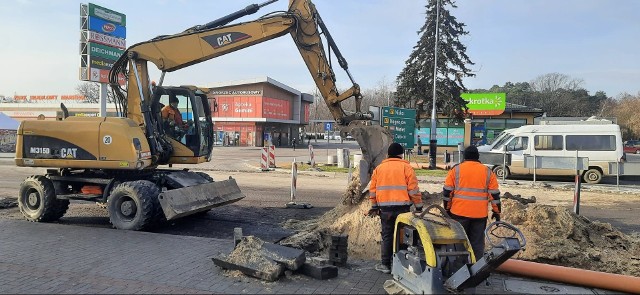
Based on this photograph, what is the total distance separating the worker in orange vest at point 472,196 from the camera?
223 inches

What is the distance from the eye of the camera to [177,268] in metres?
6.19

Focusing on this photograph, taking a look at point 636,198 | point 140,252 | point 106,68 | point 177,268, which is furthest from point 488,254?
point 106,68

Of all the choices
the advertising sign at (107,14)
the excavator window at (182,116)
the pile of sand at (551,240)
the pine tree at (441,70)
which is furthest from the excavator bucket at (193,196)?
the pine tree at (441,70)

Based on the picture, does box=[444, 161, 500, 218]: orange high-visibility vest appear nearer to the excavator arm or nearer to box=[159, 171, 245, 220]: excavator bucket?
the excavator arm

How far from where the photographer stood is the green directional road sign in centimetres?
2127

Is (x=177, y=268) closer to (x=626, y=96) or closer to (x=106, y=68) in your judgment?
(x=106, y=68)

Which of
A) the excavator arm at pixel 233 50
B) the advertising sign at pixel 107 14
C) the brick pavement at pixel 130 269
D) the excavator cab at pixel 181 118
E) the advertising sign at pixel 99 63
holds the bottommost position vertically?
the brick pavement at pixel 130 269

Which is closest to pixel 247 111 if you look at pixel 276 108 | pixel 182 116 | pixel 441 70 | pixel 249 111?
pixel 249 111

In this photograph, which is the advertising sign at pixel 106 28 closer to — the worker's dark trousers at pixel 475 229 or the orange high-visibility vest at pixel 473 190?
the orange high-visibility vest at pixel 473 190

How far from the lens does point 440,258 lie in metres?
4.96

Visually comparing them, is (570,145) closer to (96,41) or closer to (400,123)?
(400,123)

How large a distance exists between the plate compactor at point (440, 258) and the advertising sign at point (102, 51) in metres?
23.3

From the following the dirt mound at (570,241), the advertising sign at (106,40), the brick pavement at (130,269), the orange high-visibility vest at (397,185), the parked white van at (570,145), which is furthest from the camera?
the advertising sign at (106,40)

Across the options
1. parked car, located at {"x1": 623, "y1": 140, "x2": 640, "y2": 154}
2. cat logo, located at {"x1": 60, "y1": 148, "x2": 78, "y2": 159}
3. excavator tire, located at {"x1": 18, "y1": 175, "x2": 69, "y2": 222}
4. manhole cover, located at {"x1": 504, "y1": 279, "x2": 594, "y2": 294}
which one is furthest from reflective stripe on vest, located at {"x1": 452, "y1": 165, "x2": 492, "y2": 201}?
parked car, located at {"x1": 623, "y1": 140, "x2": 640, "y2": 154}
